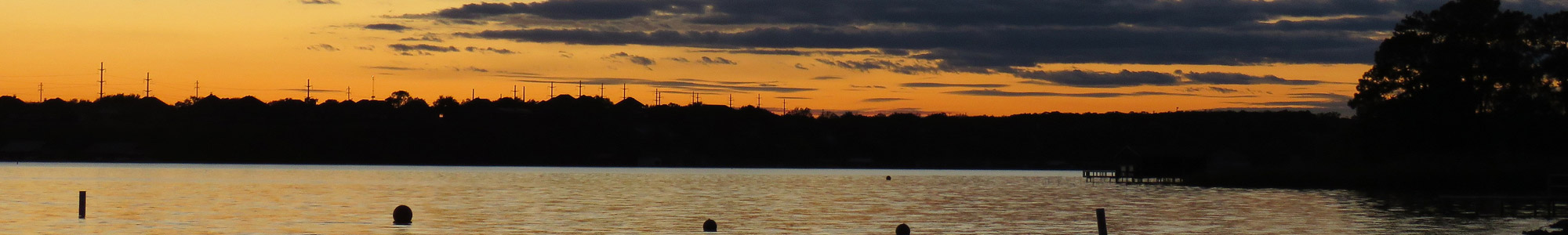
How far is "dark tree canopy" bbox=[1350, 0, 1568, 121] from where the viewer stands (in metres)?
82.9

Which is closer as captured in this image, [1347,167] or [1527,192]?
[1527,192]

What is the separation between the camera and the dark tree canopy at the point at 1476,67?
8288 centimetres

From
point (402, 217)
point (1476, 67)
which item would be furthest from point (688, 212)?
point (1476, 67)

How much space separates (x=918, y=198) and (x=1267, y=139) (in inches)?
5231

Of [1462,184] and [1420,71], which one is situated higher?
[1420,71]

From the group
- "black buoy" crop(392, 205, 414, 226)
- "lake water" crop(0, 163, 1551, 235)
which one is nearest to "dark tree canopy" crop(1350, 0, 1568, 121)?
"lake water" crop(0, 163, 1551, 235)

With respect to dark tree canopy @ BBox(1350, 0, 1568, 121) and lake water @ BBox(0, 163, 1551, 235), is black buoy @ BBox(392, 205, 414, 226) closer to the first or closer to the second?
lake water @ BBox(0, 163, 1551, 235)

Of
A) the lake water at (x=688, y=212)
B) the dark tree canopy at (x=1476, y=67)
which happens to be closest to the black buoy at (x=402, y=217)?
the lake water at (x=688, y=212)

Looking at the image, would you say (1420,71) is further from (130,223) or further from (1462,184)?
(130,223)

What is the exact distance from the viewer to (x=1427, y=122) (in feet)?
270

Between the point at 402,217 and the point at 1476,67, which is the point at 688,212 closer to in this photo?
the point at 402,217

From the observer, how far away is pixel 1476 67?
83812 millimetres

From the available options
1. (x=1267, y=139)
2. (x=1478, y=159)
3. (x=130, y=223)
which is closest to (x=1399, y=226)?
(x=130, y=223)

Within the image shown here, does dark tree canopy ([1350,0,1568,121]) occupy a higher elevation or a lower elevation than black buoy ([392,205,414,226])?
higher
